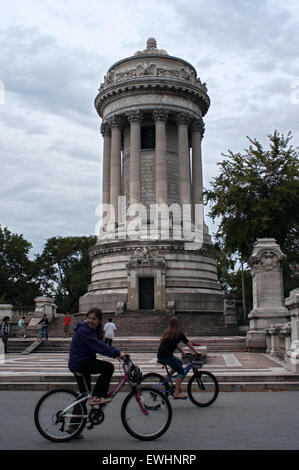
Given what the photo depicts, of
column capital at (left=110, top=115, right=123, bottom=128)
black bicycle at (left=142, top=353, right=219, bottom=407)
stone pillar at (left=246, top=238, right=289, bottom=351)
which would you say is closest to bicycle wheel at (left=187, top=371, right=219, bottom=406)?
black bicycle at (left=142, top=353, right=219, bottom=407)

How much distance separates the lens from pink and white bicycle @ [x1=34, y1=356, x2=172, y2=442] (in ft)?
26.5

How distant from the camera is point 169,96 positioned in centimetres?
5309

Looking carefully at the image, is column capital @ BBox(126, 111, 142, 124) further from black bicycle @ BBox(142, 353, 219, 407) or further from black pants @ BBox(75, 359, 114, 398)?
black pants @ BBox(75, 359, 114, 398)

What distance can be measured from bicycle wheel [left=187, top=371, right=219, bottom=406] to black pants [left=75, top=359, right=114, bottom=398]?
321cm

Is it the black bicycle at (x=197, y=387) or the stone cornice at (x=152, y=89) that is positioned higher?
the stone cornice at (x=152, y=89)

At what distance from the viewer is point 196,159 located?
5503 cm

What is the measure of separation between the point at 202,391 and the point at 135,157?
1645 inches

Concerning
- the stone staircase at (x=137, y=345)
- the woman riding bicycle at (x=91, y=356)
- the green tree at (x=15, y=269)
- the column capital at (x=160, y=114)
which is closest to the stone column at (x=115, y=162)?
the column capital at (x=160, y=114)

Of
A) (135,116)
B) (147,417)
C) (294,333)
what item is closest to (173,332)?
(147,417)

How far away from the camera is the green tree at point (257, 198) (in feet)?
116

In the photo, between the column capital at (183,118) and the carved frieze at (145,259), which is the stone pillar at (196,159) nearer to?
the column capital at (183,118)

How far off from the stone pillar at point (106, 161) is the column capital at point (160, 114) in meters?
5.94

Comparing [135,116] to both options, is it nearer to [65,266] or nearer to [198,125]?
[198,125]
